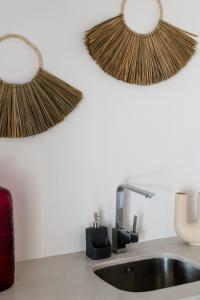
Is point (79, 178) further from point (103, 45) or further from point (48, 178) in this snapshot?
point (103, 45)

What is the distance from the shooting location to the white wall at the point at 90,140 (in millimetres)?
1596

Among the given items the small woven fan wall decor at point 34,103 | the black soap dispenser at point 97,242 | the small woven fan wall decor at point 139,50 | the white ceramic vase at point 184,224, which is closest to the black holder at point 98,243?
the black soap dispenser at point 97,242

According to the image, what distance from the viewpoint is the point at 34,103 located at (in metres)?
1.58

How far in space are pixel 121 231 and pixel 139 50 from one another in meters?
0.72

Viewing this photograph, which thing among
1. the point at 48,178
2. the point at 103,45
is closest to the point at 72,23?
the point at 103,45

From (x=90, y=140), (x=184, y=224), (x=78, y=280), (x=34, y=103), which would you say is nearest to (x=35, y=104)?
(x=34, y=103)

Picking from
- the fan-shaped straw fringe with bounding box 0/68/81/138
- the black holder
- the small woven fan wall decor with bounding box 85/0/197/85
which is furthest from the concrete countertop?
the small woven fan wall decor with bounding box 85/0/197/85

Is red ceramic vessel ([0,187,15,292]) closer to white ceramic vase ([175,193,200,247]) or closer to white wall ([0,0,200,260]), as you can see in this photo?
white wall ([0,0,200,260])

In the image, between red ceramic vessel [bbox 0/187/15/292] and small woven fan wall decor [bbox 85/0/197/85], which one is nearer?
red ceramic vessel [bbox 0/187/15/292]

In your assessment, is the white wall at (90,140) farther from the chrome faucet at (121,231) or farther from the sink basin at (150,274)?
the sink basin at (150,274)

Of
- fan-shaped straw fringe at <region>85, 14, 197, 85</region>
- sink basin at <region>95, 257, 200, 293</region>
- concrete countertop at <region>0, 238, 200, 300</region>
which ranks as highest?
fan-shaped straw fringe at <region>85, 14, 197, 85</region>

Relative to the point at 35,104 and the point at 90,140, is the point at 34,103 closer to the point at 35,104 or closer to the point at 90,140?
the point at 35,104

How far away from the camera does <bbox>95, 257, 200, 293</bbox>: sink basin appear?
65.0 inches

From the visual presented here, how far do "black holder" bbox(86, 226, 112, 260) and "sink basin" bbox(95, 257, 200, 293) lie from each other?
0.19ft
